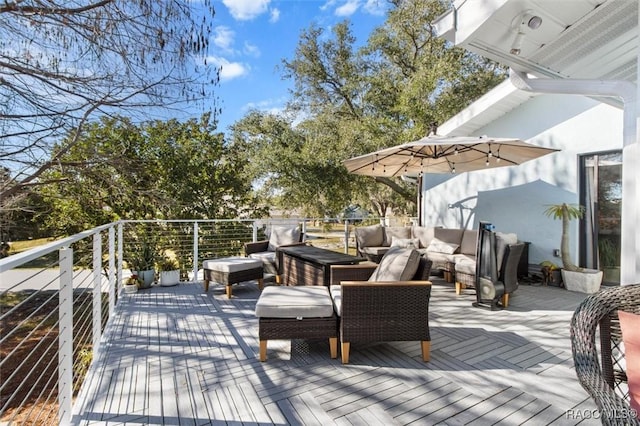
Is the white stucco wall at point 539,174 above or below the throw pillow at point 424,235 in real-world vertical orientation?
above

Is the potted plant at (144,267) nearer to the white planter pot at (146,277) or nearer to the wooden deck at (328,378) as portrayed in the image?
the white planter pot at (146,277)

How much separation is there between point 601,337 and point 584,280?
14.5 feet

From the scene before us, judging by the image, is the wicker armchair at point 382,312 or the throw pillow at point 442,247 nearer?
the wicker armchair at point 382,312

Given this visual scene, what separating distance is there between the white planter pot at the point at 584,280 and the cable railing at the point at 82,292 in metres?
4.05

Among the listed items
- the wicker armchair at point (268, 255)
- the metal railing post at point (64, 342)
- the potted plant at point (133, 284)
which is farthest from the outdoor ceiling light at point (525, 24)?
the potted plant at point (133, 284)

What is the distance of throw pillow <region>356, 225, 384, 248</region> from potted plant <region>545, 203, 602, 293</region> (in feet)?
9.91

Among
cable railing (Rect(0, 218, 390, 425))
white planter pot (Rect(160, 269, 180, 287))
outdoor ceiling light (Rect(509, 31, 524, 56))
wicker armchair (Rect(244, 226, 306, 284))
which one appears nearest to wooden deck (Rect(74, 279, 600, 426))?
cable railing (Rect(0, 218, 390, 425))

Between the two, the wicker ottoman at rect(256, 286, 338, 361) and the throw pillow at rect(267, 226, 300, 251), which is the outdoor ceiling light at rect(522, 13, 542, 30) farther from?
the throw pillow at rect(267, 226, 300, 251)

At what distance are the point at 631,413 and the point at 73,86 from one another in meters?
5.39

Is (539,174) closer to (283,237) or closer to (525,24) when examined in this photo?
(525,24)

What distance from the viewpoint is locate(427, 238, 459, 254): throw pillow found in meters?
6.09

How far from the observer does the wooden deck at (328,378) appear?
7.32 ft

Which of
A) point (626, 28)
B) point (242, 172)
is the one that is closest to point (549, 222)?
point (626, 28)

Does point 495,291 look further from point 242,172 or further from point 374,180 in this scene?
point 374,180
